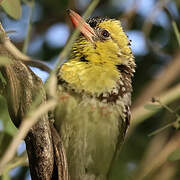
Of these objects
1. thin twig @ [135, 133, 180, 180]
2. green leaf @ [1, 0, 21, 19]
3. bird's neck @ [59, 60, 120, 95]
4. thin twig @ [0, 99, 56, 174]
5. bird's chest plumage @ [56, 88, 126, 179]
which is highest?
green leaf @ [1, 0, 21, 19]

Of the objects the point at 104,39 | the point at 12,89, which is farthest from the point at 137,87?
the point at 12,89

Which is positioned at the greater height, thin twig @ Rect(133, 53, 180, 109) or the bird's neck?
the bird's neck

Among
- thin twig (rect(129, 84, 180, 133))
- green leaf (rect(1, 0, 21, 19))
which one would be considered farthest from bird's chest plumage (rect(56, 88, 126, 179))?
thin twig (rect(129, 84, 180, 133))

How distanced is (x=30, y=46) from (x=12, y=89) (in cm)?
249

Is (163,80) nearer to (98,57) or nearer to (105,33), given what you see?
(105,33)

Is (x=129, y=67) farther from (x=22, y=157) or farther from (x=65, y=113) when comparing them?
(x=22, y=157)

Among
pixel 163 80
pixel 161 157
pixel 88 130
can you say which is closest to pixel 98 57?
pixel 88 130

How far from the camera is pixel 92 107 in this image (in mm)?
2375

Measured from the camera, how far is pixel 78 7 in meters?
4.20

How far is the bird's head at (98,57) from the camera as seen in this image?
7.86 ft

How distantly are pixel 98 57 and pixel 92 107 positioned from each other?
1.06ft

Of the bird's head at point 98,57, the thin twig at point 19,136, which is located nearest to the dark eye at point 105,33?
the bird's head at point 98,57

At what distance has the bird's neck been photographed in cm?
237

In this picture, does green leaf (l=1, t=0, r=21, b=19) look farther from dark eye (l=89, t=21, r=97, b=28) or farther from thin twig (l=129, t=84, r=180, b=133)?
thin twig (l=129, t=84, r=180, b=133)
